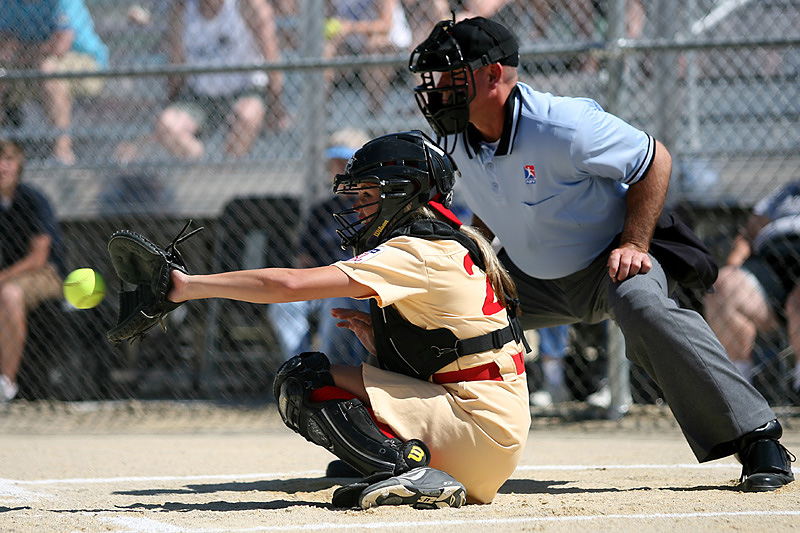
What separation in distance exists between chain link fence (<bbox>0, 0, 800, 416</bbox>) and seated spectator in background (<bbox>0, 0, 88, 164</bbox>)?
18 millimetres

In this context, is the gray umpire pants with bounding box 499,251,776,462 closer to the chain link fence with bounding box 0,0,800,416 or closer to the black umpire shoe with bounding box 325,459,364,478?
the black umpire shoe with bounding box 325,459,364,478

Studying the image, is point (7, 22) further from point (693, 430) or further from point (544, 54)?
point (693, 430)

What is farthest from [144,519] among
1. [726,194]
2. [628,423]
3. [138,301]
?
[726,194]

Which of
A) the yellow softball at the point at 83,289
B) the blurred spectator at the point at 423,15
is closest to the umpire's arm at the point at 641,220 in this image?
the yellow softball at the point at 83,289

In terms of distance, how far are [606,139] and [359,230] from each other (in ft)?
3.55

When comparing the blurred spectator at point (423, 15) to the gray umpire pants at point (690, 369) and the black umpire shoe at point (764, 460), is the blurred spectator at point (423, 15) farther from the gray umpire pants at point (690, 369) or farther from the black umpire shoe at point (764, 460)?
the black umpire shoe at point (764, 460)

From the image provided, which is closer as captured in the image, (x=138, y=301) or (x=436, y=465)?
(x=138, y=301)

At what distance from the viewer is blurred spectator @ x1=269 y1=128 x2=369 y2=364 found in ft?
20.1

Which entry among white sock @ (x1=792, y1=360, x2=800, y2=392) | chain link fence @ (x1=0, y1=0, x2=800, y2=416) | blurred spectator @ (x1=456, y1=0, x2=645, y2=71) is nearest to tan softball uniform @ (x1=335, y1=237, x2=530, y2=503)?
chain link fence @ (x1=0, y1=0, x2=800, y2=416)

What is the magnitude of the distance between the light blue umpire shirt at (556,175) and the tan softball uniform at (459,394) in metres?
0.74

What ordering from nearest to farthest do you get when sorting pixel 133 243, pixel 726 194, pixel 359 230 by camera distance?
pixel 133 243 → pixel 359 230 → pixel 726 194

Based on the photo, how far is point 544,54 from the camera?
5676mm

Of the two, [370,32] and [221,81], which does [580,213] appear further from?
[221,81]

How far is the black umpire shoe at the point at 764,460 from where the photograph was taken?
10.5 ft
